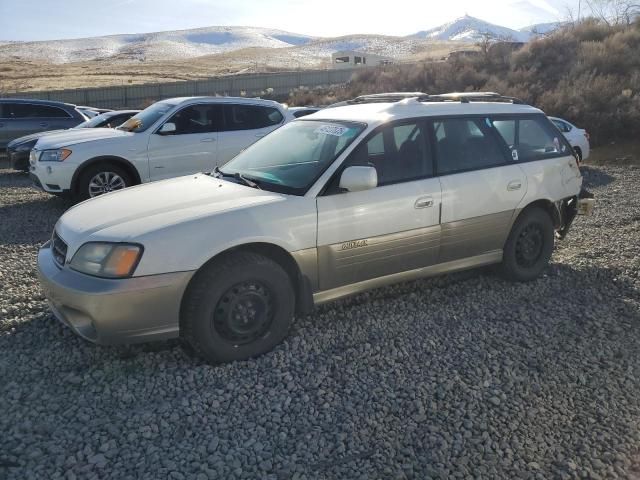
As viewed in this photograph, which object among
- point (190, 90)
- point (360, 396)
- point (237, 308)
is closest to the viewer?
point (360, 396)

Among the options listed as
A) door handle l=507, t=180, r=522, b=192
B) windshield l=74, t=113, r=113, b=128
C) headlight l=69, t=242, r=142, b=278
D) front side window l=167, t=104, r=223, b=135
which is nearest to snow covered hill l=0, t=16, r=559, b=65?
windshield l=74, t=113, r=113, b=128

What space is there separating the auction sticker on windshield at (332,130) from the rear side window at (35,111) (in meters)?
11.6

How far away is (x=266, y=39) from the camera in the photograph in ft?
626

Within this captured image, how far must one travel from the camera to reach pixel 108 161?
8.26 meters

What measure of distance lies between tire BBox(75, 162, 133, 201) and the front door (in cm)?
496

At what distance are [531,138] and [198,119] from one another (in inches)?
202

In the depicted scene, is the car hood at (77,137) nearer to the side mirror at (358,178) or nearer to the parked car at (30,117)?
the side mirror at (358,178)

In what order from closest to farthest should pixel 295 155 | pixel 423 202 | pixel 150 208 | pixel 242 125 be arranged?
pixel 150 208, pixel 423 202, pixel 295 155, pixel 242 125

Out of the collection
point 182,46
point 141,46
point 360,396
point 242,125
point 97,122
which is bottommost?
point 360,396

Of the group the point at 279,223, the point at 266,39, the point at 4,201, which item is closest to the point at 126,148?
the point at 4,201

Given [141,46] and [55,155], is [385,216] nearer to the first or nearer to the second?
[55,155]

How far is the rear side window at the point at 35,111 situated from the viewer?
14078 millimetres

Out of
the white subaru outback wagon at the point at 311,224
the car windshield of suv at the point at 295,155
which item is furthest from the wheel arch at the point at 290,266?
the car windshield of suv at the point at 295,155

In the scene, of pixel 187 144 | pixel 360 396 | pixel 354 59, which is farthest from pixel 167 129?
pixel 354 59
